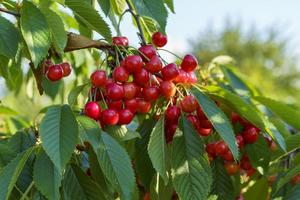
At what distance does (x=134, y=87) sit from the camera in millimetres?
1229

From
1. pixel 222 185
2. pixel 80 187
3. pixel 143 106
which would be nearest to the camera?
pixel 80 187

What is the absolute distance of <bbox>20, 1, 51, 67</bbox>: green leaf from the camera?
1.16 meters

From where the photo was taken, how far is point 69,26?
201 cm

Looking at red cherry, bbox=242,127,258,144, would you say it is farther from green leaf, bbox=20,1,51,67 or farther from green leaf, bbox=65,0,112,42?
green leaf, bbox=20,1,51,67

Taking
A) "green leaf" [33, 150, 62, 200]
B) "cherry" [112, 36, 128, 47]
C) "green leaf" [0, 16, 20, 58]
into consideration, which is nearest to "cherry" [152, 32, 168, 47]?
"cherry" [112, 36, 128, 47]

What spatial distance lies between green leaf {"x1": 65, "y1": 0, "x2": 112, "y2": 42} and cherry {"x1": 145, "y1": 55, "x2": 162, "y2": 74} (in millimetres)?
93

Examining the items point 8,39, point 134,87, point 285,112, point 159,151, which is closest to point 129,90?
point 134,87

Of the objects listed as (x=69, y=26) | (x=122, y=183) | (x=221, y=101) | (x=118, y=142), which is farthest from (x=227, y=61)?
(x=122, y=183)

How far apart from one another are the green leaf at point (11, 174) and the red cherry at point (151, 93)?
10.1 inches

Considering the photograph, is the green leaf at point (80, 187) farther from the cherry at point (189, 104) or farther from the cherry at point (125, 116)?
the cherry at point (189, 104)

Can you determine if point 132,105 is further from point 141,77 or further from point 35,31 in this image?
point 35,31

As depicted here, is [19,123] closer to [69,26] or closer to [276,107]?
[69,26]

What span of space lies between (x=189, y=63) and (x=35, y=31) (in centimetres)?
32

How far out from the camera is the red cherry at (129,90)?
3.94 ft
